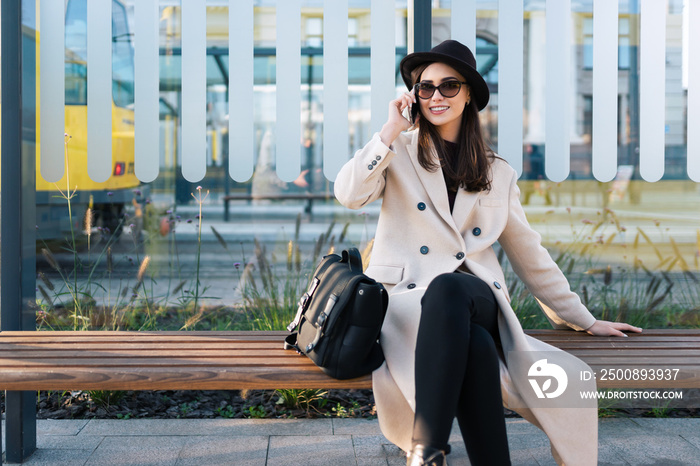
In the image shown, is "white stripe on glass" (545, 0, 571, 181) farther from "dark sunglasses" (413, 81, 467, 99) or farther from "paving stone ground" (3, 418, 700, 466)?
"paving stone ground" (3, 418, 700, 466)

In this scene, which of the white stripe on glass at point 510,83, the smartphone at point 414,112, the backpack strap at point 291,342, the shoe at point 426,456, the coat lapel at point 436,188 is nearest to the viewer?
the shoe at point 426,456

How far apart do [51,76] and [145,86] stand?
347 millimetres

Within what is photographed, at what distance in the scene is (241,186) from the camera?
221 inches

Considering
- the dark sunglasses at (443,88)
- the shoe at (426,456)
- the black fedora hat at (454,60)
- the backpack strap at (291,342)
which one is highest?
the black fedora hat at (454,60)

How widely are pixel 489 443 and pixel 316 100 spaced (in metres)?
4.35

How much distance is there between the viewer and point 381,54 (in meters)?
2.77

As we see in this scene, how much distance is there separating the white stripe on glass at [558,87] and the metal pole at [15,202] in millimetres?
2015

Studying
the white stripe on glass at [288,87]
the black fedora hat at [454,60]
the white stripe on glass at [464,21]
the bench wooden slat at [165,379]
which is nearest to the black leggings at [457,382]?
the bench wooden slat at [165,379]

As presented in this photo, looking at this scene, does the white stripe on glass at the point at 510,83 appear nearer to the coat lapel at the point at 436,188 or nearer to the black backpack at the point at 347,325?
the coat lapel at the point at 436,188

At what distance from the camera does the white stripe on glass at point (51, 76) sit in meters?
2.68

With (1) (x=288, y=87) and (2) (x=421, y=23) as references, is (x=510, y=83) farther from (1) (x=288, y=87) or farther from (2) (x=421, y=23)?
(1) (x=288, y=87)

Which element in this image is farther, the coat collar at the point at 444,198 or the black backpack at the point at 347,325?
the coat collar at the point at 444,198

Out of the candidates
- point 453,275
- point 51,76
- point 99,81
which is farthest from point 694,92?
point 51,76

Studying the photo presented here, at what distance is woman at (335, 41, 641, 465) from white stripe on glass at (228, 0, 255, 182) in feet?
2.42
